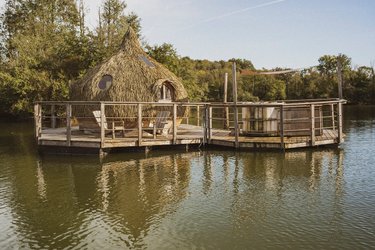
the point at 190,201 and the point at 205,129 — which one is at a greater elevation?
the point at 205,129

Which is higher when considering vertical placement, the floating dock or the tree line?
the tree line

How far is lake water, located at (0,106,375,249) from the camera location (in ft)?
26.6

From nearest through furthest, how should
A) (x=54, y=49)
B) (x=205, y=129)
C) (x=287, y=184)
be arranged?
(x=287, y=184) < (x=205, y=129) < (x=54, y=49)

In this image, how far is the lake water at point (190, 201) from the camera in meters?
8.10

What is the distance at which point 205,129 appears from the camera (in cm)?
1941

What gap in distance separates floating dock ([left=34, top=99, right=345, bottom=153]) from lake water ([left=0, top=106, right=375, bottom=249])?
941mm

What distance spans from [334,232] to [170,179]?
20.4 feet

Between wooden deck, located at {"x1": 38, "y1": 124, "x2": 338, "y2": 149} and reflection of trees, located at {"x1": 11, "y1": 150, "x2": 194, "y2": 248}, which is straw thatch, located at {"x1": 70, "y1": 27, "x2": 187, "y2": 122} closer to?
wooden deck, located at {"x1": 38, "y1": 124, "x2": 338, "y2": 149}

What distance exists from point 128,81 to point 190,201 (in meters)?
11.8

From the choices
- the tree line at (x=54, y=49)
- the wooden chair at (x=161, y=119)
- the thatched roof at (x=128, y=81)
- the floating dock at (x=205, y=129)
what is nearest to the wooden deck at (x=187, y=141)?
the floating dock at (x=205, y=129)

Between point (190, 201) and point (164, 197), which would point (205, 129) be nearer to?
point (164, 197)

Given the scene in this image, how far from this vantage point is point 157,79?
21.5 metres

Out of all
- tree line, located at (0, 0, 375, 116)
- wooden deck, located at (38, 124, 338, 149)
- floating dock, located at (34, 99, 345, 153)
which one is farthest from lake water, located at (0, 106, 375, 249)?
tree line, located at (0, 0, 375, 116)

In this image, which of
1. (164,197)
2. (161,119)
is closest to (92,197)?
(164,197)
